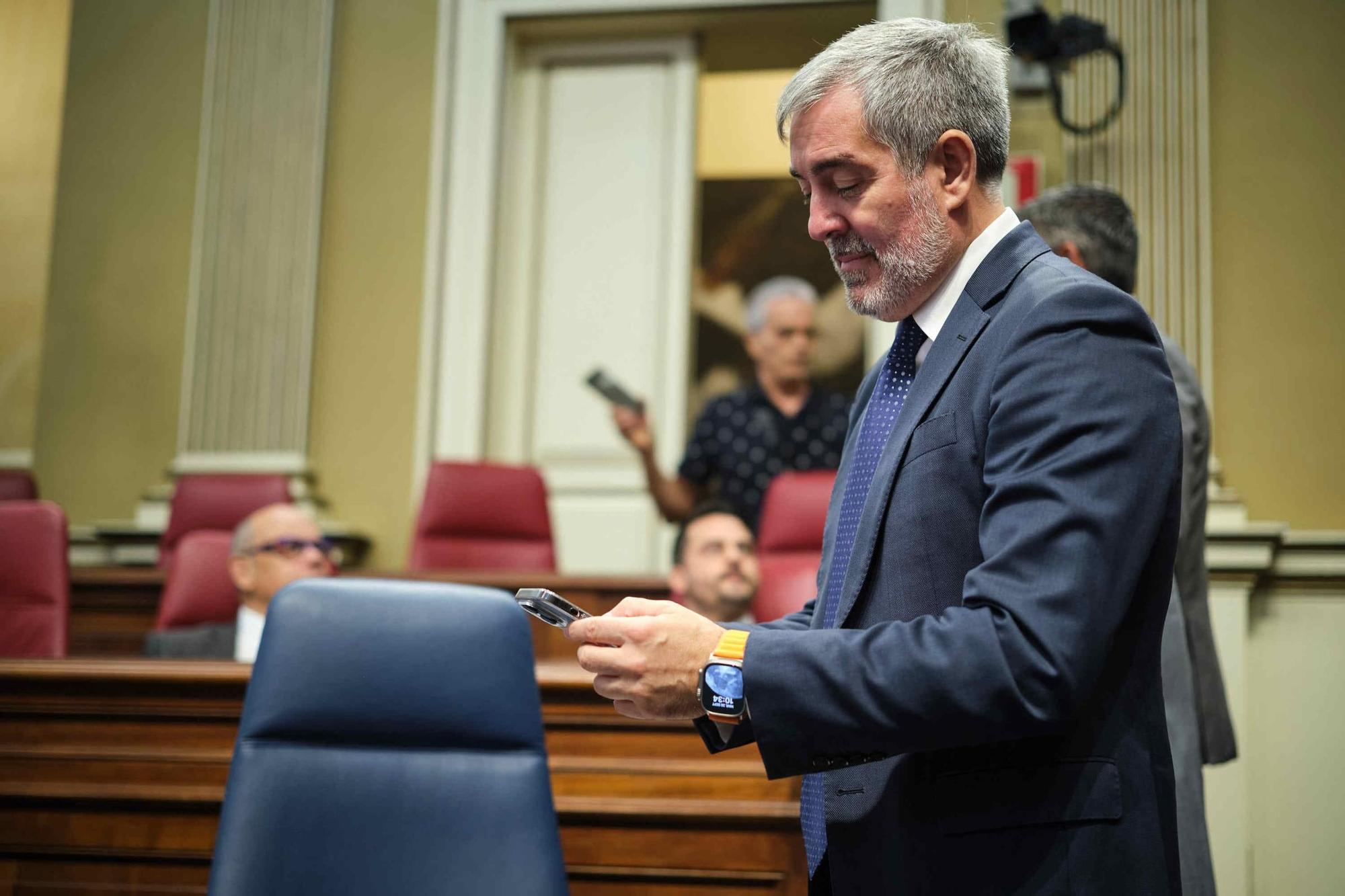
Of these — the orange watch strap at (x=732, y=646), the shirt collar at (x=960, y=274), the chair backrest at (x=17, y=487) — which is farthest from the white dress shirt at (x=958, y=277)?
the chair backrest at (x=17, y=487)

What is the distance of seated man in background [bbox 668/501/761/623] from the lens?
3.31 metres

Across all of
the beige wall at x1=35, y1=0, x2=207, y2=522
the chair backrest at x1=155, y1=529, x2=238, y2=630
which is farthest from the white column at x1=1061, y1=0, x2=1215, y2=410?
the beige wall at x1=35, y1=0, x2=207, y2=522

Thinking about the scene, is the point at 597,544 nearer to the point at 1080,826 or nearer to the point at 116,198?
the point at 116,198

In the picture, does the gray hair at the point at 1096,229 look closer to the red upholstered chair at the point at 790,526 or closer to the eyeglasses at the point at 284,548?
the red upholstered chair at the point at 790,526

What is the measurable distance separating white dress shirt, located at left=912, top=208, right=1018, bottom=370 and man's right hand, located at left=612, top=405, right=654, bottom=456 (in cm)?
277

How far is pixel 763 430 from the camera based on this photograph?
4027 millimetres

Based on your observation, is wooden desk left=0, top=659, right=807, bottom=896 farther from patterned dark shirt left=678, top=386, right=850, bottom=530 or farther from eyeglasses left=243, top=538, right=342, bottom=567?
patterned dark shirt left=678, top=386, right=850, bottom=530

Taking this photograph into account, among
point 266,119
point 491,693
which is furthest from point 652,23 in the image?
point 491,693

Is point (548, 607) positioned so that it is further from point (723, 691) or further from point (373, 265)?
point (373, 265)

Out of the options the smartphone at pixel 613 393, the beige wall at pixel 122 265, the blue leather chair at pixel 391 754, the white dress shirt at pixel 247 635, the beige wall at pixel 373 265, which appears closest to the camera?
the blue leather chair at pixel 391 754

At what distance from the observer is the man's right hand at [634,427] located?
401 centimetres

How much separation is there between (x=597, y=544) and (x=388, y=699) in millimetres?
3597

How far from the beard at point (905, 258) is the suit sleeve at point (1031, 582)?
0.56ft

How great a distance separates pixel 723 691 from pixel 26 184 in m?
5.70
